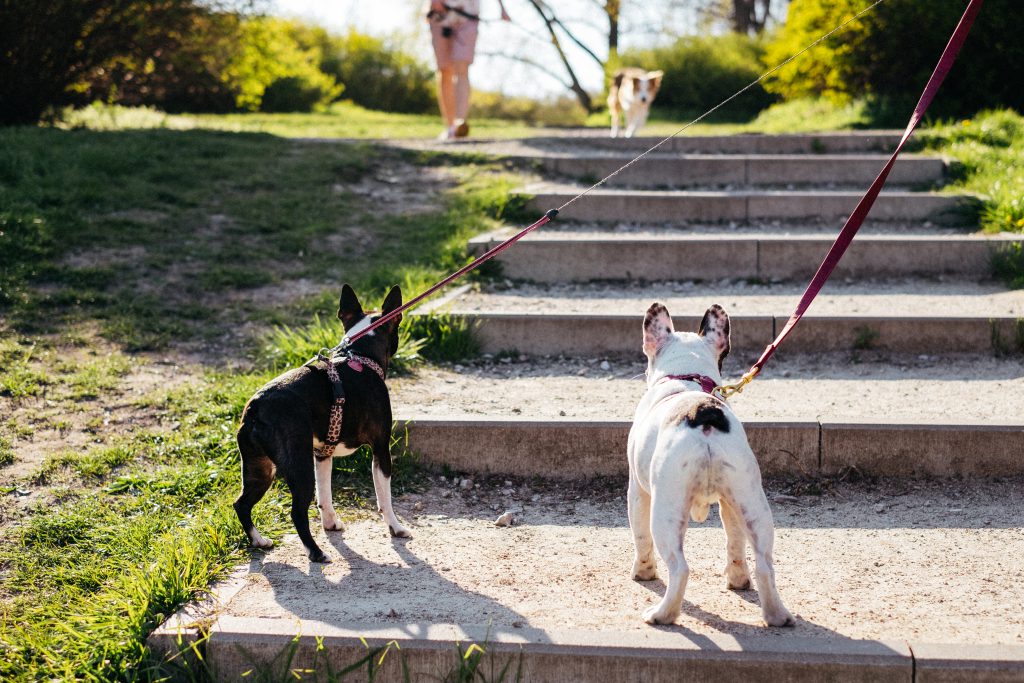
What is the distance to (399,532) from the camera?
3709mm

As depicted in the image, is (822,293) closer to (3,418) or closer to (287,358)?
(287,358)

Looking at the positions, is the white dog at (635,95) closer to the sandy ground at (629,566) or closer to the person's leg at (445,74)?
the person's leg at (445,74)

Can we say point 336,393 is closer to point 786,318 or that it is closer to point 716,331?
point 716,331

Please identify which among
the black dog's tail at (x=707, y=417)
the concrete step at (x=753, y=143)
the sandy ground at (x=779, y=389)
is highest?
the concrete step at (x=753, y=143)

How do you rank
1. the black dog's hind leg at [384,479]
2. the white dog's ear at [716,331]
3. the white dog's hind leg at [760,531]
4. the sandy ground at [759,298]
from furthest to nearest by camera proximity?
1. the sandy ground at [759,298]
2. the black dog's hind leg at [384,479]
3. the white dog's ear at [716,331]
4. the white dog's hind leg at [760,531]

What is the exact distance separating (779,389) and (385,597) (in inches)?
→ 104

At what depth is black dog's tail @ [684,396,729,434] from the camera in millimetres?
2734

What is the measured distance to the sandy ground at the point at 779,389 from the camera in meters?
4.50

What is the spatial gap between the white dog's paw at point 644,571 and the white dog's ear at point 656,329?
0.75 metres

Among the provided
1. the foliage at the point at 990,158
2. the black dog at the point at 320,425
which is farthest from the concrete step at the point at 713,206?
the black dog at the point at 320,425

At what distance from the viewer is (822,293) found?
20.5ft

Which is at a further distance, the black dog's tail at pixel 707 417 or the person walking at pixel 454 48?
the person walking at pixel 454 48

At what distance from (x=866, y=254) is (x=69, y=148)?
22.4 feet

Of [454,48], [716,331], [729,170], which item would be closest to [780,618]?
[716,331]
